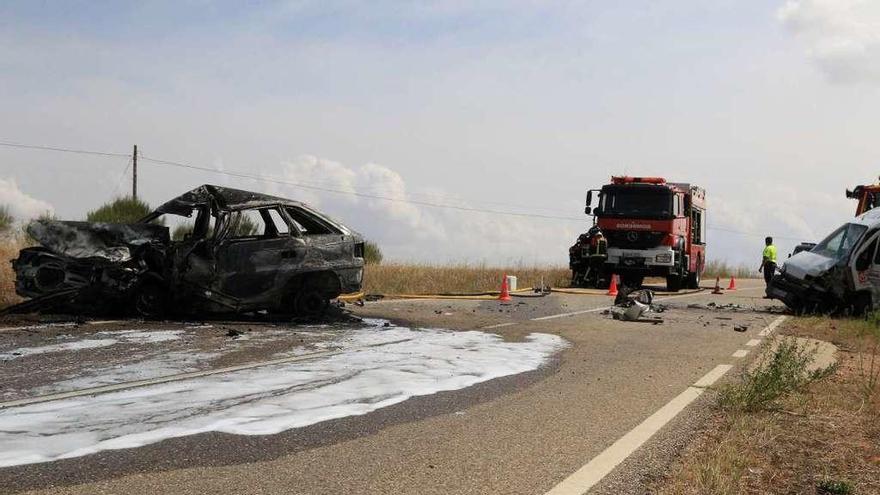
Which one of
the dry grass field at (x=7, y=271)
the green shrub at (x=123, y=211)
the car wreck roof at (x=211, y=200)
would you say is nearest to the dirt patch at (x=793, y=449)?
the car wreck roof at (x=211, y=200)

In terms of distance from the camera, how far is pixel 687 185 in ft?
86.5

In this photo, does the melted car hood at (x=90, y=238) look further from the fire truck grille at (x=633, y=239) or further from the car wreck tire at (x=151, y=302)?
the fire truck grille at (x=633, y=239)

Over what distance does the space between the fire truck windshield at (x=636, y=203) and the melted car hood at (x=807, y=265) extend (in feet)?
23.3

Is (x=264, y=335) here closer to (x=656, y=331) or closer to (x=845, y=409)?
(x=656, y=331)

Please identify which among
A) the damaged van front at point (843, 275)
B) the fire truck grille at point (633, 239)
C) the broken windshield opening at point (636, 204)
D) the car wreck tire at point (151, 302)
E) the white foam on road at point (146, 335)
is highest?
the broken windshield opening at point (636, 204)

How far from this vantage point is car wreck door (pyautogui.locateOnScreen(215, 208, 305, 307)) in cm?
1215

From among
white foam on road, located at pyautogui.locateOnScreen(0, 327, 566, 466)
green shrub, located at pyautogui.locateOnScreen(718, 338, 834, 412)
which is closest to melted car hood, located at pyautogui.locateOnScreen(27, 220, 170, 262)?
white foam on road, located at pyautogui.locateOnScreen(0, 327, 566, 466)

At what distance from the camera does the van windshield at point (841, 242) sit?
1622 cm

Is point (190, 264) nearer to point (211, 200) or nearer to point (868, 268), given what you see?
point (211, 200)

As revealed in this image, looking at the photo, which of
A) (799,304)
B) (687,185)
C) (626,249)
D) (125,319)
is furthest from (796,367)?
(687,185)

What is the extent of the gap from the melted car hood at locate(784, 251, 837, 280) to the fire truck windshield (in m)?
7.11

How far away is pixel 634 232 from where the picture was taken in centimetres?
2481

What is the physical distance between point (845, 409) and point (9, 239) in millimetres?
30276

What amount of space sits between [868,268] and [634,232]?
29.6 feet
